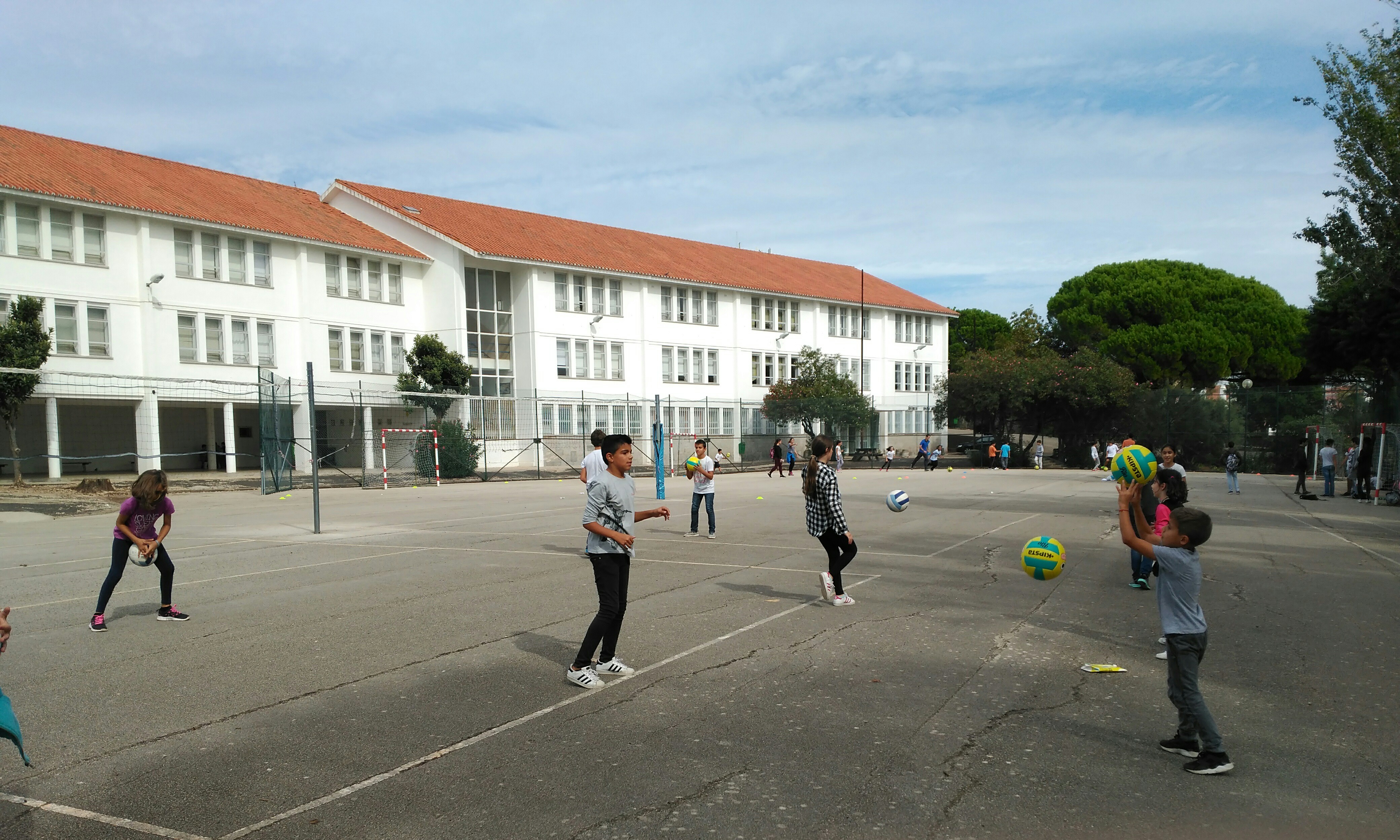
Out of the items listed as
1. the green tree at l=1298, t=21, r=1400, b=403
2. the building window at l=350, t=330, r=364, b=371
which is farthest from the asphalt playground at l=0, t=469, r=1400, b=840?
the building window at l=350, t=330, r=364, b=371

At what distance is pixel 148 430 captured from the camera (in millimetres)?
32094

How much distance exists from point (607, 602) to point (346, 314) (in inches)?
1448

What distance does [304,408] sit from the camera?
39094 mm

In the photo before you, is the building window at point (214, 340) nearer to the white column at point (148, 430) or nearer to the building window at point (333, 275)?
the white column at point (148, 430)

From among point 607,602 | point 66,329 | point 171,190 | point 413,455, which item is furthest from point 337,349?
point 607,602

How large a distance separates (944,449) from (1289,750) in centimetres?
5536

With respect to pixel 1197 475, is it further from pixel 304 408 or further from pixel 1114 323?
pixel 304 408

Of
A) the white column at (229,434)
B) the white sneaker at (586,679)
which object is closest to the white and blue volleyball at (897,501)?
the white sneaker at (586,679)

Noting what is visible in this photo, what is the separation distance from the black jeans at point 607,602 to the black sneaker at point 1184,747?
11.2 feet

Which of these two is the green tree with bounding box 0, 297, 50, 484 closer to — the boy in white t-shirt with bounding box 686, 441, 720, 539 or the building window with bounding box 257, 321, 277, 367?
the building window with bounding box 257, 321, 277, 367

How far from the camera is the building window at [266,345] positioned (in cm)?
3694

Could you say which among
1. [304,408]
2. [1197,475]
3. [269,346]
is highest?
[269,346]

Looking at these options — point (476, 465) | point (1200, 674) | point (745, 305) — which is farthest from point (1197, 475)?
point (1200, 674)

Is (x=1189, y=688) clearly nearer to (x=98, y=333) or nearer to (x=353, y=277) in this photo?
(x=98, y=333)
